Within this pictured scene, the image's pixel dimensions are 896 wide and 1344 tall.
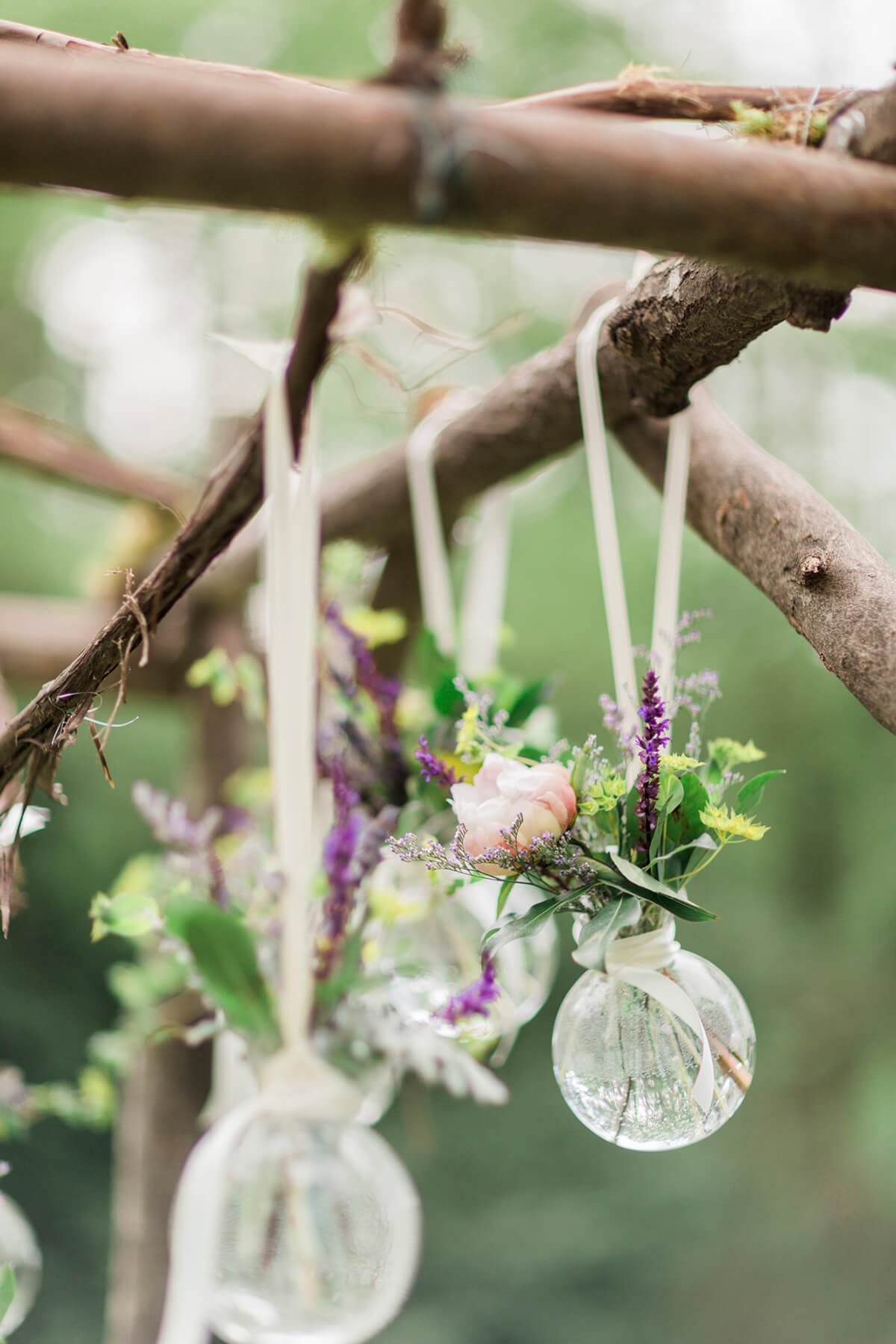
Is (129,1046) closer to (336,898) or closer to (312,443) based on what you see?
(336,898)

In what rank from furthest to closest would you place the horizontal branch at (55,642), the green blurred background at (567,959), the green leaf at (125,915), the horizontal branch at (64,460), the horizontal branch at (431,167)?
the green blurred background at (567,959) < the horizontal branch at (55,642) < the horizontal branch at (64,460) < the green leaf at (125,915) < the horizontal branch at (431,167)

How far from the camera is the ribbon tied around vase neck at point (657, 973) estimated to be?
0.59m

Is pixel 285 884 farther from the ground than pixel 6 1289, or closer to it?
farther from the ground

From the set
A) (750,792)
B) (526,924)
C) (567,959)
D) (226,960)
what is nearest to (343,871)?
(226,960)

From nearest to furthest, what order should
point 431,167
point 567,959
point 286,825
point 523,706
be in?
point 431,167 → point 286,825 → point 523,706 → point 567,959

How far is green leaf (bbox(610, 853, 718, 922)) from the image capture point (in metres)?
0.60

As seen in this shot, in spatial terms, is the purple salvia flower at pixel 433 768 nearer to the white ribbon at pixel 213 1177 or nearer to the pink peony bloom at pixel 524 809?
the pink peony bloom at pixel 524 809

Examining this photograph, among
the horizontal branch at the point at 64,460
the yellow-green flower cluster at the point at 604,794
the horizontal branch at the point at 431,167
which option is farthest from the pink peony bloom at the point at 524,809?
the horizontal branch at the point at 64,460

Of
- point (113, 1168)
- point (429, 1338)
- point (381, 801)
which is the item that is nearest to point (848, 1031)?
point (429, 1338)

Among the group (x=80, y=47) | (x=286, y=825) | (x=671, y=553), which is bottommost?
(x=286, y=825)

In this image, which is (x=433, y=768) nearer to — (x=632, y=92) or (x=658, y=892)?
(x=658, y=892)

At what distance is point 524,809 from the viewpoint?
606 mm

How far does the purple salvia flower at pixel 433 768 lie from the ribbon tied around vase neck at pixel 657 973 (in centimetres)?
19

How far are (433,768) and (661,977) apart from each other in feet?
0.74
